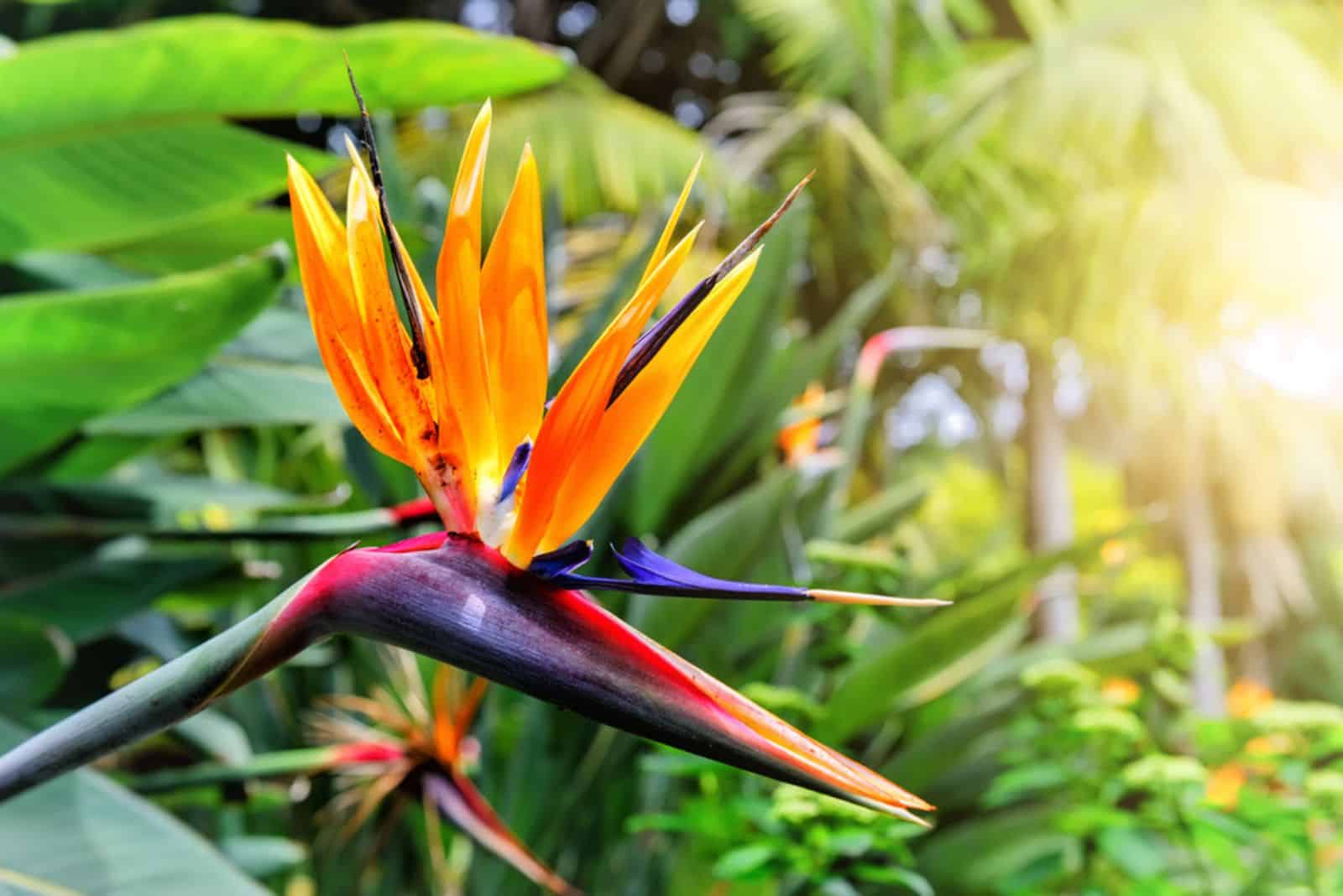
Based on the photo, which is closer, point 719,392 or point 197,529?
point 197,529

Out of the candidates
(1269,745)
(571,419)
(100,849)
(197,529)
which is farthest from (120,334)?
(1269,745)

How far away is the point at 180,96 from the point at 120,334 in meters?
0.12

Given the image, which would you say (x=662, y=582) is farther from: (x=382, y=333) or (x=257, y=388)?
(x=257, y=388)

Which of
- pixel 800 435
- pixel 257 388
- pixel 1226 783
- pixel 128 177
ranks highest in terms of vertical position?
pixel 128 177

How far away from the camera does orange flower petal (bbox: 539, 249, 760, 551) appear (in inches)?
8.2

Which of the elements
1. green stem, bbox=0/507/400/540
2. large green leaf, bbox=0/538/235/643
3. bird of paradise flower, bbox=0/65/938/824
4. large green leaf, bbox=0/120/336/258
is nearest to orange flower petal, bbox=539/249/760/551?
bird of paradise flower, bbox=0/65/938/824

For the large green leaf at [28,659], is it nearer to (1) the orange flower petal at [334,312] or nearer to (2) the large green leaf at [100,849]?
(2) the large green leaf at [100,849]

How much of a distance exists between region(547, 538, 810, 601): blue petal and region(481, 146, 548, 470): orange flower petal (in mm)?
44

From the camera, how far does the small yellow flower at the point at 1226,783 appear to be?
617 millimetres

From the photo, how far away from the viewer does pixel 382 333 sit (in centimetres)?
21

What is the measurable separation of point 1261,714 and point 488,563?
49 centimetres

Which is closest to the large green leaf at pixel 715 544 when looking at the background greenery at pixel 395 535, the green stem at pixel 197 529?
the background greenery at pixel 395 535

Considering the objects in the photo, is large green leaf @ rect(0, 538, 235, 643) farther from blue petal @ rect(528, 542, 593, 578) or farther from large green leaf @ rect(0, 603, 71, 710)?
blue petal @ rect(528, 542, 593, 578)

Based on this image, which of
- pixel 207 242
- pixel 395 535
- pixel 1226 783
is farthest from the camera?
pixel 1226 783
